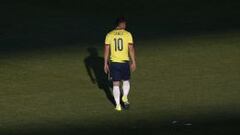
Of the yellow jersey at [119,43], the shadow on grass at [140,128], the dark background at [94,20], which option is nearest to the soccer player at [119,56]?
the yellow jersey at [119,43]

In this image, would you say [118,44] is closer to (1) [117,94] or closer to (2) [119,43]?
(2) [119,43]

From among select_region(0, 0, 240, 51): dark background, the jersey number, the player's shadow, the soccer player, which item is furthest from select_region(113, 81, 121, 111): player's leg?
select_region(0, 0, 240, 51): dark background

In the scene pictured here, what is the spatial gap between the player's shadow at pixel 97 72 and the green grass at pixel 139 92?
0.72 ft

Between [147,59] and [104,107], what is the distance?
8.58m

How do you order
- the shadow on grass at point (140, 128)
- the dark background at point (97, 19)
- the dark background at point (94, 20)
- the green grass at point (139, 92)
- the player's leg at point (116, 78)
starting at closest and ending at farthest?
the shadow on grass at point (140, 128) < the green grass at point (139, 92) < the player's leg at point (116, 78) < the dark background at point (94, 20) < the dark background at point (97, 19)

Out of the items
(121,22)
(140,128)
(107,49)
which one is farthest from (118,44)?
(140,128)

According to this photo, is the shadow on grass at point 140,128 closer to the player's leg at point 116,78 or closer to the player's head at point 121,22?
the player's leg at point 116,78

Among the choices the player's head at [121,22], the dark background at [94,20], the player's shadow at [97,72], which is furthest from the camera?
the dark background at [94,20]

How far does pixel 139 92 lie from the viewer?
23.1m

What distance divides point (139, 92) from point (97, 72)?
155 inches

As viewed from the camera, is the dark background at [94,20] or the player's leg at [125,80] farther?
the dark background at [94,20]

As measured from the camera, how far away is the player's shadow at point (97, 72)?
2372cm

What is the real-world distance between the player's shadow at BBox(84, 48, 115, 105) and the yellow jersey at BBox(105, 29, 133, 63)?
1694 millimetres

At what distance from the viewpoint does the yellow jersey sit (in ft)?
66.0
